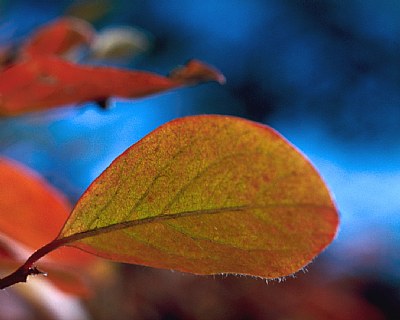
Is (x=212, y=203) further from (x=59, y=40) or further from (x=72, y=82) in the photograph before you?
(x=59, y=40)

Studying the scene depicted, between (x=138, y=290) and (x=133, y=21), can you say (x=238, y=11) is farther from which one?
(x=138, y=290)

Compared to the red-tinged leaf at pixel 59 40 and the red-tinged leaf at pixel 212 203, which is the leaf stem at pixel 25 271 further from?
the red-tinged leaf at pixel 59 40

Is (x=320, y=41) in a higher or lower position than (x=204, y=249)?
higher

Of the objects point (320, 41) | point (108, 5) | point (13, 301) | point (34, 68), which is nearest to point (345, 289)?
point (13, 301)

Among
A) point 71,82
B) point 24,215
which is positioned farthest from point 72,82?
point 24,215

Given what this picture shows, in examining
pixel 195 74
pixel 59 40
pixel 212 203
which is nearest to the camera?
pixel 212 203

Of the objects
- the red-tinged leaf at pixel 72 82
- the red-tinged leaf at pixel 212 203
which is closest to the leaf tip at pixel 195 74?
the red-tinged leaf at pixel 72 82

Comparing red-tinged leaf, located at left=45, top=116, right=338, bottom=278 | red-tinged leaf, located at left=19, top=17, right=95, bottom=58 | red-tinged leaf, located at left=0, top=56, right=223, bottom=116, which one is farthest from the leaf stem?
red-tinged leaf, located at left=19, top=17, right=95, bottom=58
